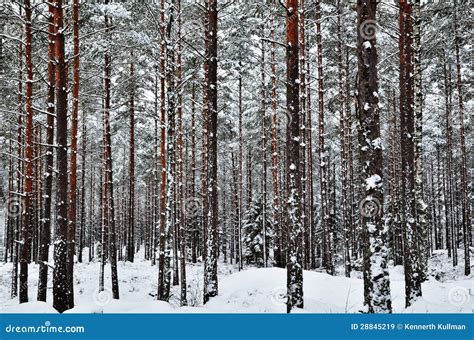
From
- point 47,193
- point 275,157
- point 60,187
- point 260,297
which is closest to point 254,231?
point 275,157

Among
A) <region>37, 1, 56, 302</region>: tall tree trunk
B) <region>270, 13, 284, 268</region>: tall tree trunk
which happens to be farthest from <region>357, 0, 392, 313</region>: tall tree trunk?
<region>270, 13, 284, 268</region>: tall tree trunk

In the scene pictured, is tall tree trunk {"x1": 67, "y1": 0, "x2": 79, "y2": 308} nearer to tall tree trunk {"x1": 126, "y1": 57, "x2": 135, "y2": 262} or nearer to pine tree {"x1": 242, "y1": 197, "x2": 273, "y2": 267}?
tall tree trunk {"x1": 126, "y1": 57, "x2": 135, "y2": 262}

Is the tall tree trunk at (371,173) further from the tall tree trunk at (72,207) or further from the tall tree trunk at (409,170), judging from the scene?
the tall tree trunk at (72,207)

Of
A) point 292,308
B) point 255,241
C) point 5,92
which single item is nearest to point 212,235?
point 292,308

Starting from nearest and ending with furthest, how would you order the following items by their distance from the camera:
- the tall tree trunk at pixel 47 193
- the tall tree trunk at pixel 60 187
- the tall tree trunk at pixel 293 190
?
the tall tree trunk at pixel 293 190, the tall tree trunk at pixel 60 187, the tall tree trunk at pixel 47 193

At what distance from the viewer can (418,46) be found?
12.3 metres

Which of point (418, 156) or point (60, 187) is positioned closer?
point (60, 187)

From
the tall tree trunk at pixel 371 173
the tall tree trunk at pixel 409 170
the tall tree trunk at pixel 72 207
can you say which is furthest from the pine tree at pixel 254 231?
the tall tree trunk at pixel 371 173

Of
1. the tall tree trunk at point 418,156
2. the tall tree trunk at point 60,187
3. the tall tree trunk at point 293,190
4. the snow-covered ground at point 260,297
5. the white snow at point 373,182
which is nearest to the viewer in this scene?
the white snow at point 373,182

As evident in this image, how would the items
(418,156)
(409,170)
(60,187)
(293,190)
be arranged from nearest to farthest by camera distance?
(293,190) → (60,187) → (409,170) → (418,156)

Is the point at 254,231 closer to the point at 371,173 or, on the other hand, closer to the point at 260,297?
the point at 260,297
